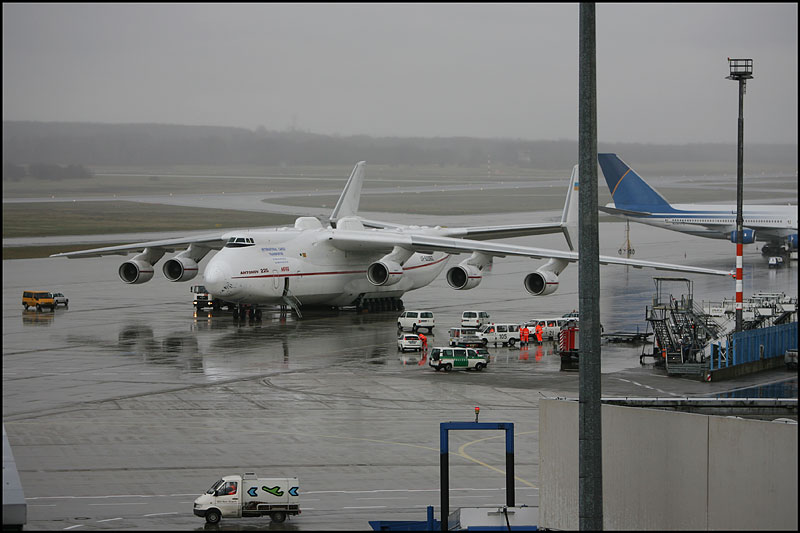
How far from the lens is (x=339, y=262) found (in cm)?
5075

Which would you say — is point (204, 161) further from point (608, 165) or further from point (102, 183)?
point (608, 165)

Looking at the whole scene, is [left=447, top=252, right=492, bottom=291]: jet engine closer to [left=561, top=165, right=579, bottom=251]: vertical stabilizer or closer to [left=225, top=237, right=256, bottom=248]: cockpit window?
[left=561, top=165, right=579, bottom=251]: vertical stabilizer

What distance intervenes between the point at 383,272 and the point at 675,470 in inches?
1442

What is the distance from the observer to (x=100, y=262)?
8531 centimetres

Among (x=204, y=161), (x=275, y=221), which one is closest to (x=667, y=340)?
(x=275, y=221)

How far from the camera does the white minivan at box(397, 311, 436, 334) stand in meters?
45.8

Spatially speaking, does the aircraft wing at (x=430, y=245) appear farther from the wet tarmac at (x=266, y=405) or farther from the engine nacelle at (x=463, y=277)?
the wet tarmac at (x=266, y=405)

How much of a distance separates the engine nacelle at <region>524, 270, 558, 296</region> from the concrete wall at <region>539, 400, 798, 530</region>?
104 ft

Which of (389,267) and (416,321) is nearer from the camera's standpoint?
(416,321)

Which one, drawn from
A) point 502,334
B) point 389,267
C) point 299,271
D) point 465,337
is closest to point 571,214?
point 389,267

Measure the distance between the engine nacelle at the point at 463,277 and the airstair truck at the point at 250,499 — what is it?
28.2m

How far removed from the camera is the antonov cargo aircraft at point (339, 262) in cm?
4653

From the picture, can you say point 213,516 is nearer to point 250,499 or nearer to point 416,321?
point 250,499

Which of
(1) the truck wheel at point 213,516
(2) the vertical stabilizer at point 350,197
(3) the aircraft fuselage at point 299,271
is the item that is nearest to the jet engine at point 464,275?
(3) the aircraft fuselage at point 299,271
